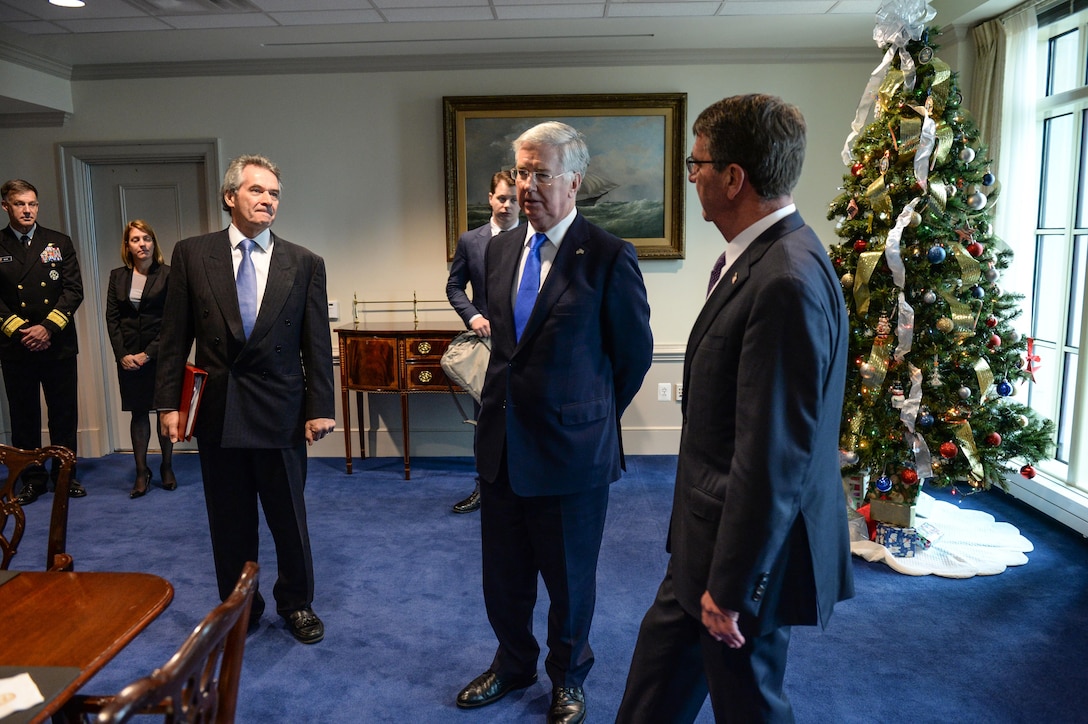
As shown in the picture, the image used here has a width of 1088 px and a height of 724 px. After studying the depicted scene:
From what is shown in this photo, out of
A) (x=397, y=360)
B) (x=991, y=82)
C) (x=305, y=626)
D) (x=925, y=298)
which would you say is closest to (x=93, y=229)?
(x=397, y=360)

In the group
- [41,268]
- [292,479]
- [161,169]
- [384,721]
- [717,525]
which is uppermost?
[161,169]

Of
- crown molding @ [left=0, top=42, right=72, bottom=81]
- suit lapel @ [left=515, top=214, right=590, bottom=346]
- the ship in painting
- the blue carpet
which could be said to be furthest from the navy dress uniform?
suit lapel @ [left=515, top=214, right=590, bottom=346]

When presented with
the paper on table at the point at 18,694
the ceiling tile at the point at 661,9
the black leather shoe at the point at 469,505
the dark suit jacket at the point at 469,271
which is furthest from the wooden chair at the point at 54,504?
the ceiling tile at the point at 661,9

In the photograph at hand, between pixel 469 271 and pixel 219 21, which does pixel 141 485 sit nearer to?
pixel 469 271

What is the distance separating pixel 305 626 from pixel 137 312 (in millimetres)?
2406

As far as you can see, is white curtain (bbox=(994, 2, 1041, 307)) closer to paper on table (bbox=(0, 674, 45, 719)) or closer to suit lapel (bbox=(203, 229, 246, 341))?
suit lapel (bbox=(203, 229, 246, 341))

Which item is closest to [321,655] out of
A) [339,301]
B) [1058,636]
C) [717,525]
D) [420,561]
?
[420,561]

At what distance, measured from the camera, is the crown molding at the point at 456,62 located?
15.3 ft

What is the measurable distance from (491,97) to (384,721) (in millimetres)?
3621

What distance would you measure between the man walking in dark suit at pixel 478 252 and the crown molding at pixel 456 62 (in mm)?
1328

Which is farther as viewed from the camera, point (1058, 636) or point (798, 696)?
point (1058, 636)

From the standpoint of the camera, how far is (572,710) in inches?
83.6

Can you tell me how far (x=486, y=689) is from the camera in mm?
2240

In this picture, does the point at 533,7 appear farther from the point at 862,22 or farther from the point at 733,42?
the point at 862,22
